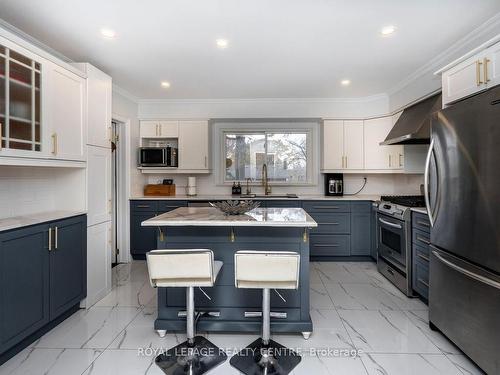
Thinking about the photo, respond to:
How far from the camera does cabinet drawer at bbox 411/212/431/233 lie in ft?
8.60

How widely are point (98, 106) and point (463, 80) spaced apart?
11.0ft

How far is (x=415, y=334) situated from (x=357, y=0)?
2675mm

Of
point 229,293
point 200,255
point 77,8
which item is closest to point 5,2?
point 77,8

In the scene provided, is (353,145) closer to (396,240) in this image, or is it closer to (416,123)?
(416,123)

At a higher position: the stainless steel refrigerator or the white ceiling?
the white ceiling

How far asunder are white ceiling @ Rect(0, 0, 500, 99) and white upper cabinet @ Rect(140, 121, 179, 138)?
2.92 feet

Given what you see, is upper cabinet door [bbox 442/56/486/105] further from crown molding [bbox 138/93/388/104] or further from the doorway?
the doorway

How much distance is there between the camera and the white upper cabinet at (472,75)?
6.00ft

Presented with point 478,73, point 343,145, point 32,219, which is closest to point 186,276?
point 32,219

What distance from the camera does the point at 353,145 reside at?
14.4 ft

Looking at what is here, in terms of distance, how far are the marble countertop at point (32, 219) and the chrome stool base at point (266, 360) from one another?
1830mm

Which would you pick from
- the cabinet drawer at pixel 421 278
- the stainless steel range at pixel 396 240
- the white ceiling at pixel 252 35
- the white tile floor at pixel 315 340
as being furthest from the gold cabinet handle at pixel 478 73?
the white tile floor at pixel 315 340

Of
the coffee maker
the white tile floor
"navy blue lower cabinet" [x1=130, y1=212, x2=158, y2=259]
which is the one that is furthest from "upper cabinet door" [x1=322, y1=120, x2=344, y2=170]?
"navy blue lower cabinet" [x1=130, y1=212, x2=158, y2=259]

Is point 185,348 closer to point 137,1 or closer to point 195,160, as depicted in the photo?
point 137,1
